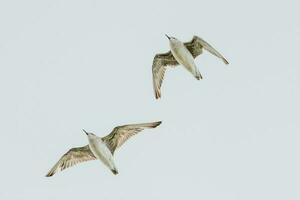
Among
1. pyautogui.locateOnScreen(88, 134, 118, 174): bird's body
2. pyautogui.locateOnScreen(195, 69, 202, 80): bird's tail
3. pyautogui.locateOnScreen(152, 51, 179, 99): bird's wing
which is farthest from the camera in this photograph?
pyautogui.locateOnScreen(152, 51, 179, 99): bird's wing

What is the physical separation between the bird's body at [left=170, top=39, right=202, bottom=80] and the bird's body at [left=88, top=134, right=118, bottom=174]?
4100 mm

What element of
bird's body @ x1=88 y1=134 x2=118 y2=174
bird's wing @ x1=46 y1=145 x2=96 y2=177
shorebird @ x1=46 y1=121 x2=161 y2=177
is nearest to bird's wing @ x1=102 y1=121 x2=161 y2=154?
shorebird @ x1=46 y1=121 x2=161 y2=177

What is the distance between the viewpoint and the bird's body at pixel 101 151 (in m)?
30.9

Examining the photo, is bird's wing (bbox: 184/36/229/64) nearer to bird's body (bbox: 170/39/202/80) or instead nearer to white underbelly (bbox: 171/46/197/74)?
bird's body (bbox: 170/39/202/80)

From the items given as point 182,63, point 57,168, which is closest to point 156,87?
point 182,63

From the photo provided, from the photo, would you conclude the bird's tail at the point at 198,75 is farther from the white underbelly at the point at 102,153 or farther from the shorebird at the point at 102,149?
the white underbelly at the point at 102,153

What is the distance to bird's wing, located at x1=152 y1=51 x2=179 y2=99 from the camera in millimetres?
35625

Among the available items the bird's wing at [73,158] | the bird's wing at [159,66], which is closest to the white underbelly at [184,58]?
the bird's wing at [159,66]

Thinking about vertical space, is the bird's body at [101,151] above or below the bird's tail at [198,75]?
below

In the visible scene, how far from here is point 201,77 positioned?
32.7 m

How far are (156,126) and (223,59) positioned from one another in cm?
354

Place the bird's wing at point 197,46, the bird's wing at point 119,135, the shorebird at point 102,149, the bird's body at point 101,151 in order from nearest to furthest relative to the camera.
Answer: the bird's body at point 101,151 → the shorebird at point 102,149 → the bird's wing at point 119,135 → the bird's wing at point 197,46

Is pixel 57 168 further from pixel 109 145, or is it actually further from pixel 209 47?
pixel 209 47

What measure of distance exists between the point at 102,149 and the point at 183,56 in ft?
15.1
